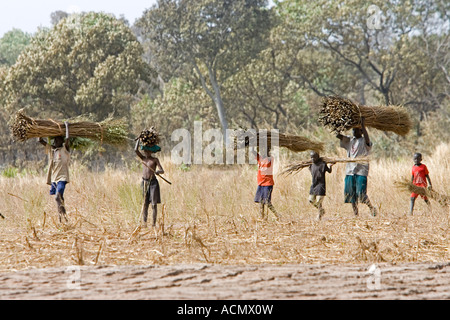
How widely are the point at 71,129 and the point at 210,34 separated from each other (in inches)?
784

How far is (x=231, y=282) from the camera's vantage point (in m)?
4.72

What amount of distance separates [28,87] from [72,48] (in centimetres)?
209

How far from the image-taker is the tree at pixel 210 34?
27859 millimetres

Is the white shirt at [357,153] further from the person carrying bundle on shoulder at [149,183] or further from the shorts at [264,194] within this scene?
the person carrying bundle on shoulder at [149,183]

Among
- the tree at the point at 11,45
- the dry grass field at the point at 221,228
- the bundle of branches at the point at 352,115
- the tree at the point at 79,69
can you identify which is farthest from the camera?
the tree at the point at 11,45

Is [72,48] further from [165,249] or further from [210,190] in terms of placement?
[165,249]

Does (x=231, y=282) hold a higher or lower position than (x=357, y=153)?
lower

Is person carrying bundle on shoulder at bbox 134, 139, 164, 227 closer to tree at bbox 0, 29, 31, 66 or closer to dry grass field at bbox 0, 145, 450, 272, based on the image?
dry grass field at bbox 0, 145, 450, 272

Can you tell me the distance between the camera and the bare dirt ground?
175 inches

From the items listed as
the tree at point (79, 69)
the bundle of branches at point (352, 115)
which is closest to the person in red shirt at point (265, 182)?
the bundle of branches at point (352, 115)

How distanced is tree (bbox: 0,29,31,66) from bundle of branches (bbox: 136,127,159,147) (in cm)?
3699

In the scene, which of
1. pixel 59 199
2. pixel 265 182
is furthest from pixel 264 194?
pixel 59 199

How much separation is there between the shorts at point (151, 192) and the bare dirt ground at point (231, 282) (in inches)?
106

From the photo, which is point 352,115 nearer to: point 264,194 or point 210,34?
point 264,194
